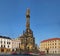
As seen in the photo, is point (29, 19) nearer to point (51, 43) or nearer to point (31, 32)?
point (31, 32)

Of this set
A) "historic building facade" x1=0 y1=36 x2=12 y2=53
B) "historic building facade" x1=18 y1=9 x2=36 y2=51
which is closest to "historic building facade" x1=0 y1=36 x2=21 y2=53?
"historic building facade" x1=0 y1=36 x2=12 y2=53

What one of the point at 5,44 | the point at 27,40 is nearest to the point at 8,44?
the point at 5,44

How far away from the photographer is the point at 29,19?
14662 cm

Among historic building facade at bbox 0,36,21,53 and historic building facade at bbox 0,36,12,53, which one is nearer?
historic building facade at bbox 0,36,12,53

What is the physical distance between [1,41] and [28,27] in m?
Answer: 21.1

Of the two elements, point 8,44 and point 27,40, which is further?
point 8,44

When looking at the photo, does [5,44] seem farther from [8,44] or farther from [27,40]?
[27,40]

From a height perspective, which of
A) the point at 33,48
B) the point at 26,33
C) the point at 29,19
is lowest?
the point at 33,48

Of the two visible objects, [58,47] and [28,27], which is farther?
[58,47]

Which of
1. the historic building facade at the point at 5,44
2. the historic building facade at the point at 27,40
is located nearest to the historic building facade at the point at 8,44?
the historic building facade at the point at 5,44

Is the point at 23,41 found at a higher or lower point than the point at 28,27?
lower

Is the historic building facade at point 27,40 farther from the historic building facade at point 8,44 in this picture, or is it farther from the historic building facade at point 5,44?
the historic building facade at point 5,44

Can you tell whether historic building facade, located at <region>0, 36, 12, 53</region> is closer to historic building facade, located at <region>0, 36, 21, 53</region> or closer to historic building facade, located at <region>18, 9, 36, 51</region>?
historic building facade, located at <region>0, 36, 21, 53</region>

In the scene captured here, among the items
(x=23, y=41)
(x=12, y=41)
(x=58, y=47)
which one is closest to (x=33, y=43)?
(x=23, y=41)
